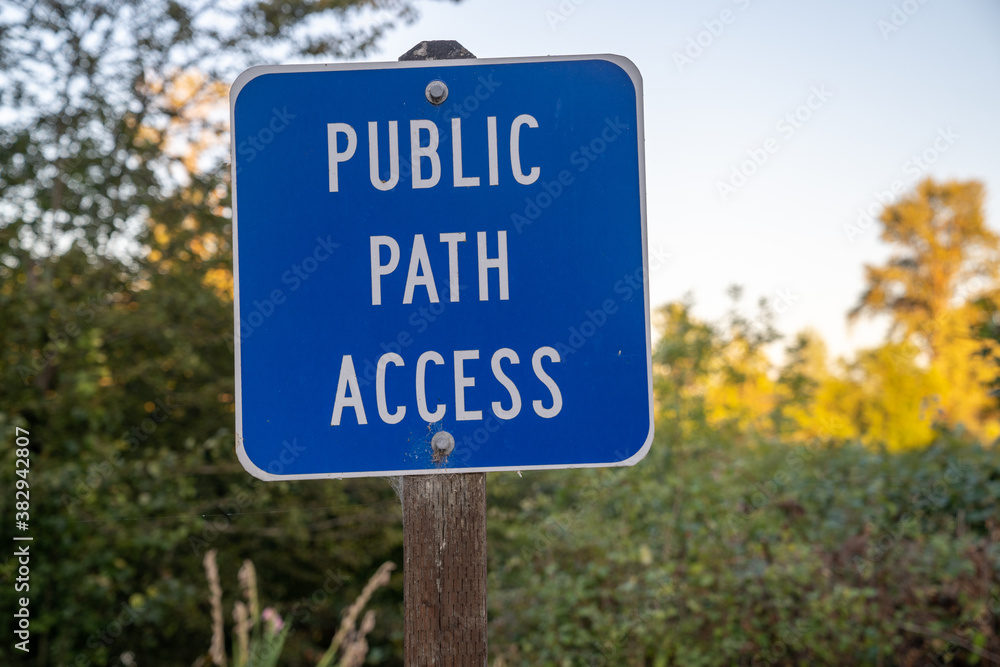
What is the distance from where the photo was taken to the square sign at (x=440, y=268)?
3.97 feet

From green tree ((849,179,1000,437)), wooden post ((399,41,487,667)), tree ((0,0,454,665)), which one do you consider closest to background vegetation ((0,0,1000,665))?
tree ((0,0,454,665))

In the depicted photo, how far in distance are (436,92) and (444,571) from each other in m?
0.85

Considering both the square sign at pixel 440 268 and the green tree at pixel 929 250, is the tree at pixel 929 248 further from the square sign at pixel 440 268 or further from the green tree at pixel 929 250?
the square sign at pixel 440 268

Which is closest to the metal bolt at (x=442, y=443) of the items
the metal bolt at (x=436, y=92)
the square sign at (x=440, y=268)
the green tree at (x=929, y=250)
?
the square sign at (x=440, y=268)

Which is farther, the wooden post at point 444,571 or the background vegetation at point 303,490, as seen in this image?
the background vegetation at point 303,490

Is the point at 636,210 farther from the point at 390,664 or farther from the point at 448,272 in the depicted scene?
the point at 390,664

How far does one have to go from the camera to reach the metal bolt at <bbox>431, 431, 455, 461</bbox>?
3.96ft

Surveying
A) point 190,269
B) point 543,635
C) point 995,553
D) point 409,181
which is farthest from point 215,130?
point 995,553

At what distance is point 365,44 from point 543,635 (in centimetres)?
406

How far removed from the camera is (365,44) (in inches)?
201

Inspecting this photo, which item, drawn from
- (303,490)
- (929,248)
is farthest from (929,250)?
(303,490)

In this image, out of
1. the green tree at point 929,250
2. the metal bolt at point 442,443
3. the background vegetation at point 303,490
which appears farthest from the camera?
the green tree at point 929,250

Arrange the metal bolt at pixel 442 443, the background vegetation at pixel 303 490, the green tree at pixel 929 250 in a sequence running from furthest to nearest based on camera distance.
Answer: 1. the green tree at pixel 929 250
2. the background vegetation at pixel 303 490
3. the metal bolt at pixel 442 443

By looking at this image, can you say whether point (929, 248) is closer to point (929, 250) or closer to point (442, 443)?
point (929, 250)
